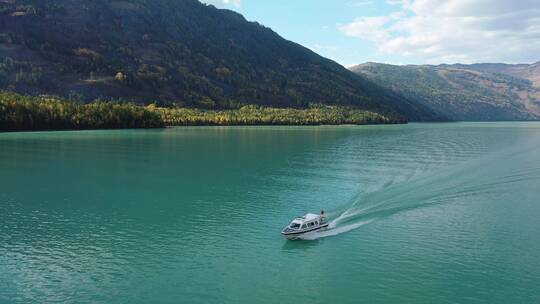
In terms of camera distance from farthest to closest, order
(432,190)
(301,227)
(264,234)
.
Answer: (432,190), (264,234), (301,227)

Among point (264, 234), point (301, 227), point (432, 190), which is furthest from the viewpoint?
point (432, 190)

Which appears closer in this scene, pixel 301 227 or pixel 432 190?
pixel 301 227

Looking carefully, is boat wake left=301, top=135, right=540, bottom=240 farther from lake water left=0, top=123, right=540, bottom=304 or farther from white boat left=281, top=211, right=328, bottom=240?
white boat left=281, top=211, right=328, bottom=240

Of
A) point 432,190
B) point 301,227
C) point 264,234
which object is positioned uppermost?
point 432,190

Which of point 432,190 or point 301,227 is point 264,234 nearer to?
point 301,227

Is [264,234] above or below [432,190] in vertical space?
below

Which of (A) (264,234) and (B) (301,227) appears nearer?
(B) (301,227)

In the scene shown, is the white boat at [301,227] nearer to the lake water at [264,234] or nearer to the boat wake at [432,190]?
the boat wake at [432,190]

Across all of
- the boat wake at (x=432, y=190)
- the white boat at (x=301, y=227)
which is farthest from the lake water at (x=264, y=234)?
the white boat at (x=301, y=227)

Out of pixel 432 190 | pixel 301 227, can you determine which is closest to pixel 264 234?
pixel 301 227

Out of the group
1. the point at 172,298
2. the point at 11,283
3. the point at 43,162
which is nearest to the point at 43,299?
the point at 11,283
